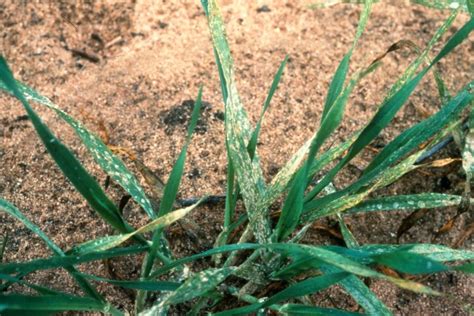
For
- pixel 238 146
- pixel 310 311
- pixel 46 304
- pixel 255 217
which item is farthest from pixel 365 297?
pixel 46 304

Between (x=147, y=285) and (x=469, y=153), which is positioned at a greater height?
(x=469, y=153)

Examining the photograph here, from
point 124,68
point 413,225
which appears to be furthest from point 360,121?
point 124,68

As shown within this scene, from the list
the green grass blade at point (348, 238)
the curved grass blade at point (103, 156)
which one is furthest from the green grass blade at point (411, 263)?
the curved grass blade at point (103, 156)

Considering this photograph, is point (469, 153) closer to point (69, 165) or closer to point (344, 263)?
point (344, 263)

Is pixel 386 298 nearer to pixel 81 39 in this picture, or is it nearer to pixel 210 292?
pixel 210 292

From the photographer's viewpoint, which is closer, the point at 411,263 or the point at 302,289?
the point at 411,263

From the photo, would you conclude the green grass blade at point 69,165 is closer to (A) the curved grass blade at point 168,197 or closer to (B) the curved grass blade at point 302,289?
A: (A) the curved grass blade at point 168,197

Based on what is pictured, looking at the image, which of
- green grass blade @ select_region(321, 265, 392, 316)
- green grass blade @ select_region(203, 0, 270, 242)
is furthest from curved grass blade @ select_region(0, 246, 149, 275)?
green grass blade @ select_region(321, 265, 392, 316)

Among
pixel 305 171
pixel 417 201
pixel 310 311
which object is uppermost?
pixel 305 171
